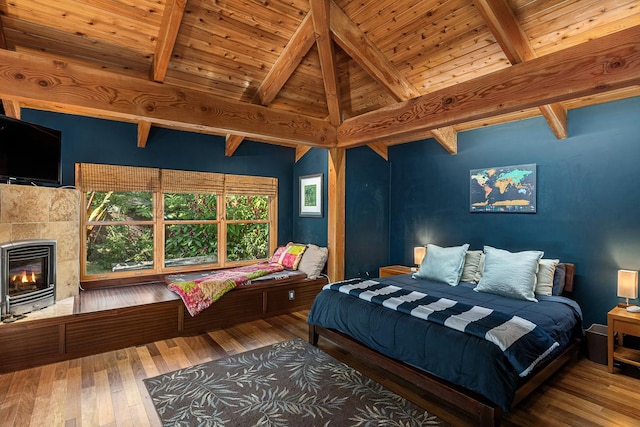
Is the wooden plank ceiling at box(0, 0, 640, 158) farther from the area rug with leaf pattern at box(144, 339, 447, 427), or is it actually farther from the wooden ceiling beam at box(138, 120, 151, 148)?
the area rug with leaf pattern at box(144, 339, 447, 427)

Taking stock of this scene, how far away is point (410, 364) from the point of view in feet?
8.34

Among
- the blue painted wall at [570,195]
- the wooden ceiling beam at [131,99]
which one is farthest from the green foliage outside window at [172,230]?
the blue painted wall at [570,195]

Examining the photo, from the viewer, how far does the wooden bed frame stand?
207 cm

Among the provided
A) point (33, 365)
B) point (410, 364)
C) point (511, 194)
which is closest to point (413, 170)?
point (511, 194)

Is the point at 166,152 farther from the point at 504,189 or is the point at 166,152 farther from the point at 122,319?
the point at 504,189

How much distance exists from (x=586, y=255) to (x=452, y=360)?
243cm

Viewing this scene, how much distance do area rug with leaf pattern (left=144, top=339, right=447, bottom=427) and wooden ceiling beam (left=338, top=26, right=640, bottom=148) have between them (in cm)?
251

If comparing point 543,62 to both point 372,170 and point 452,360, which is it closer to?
point 452,360

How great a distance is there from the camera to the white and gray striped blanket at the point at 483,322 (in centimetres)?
219

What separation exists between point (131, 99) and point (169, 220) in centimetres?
222

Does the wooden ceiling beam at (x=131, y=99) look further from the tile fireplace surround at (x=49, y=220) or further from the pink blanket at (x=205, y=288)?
the pink blanket at (x=205, y=288)

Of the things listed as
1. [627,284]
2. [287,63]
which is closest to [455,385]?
[627,284]

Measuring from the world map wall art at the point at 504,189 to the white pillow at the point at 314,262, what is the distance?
7.10 feet

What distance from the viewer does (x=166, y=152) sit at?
15.1 ft
